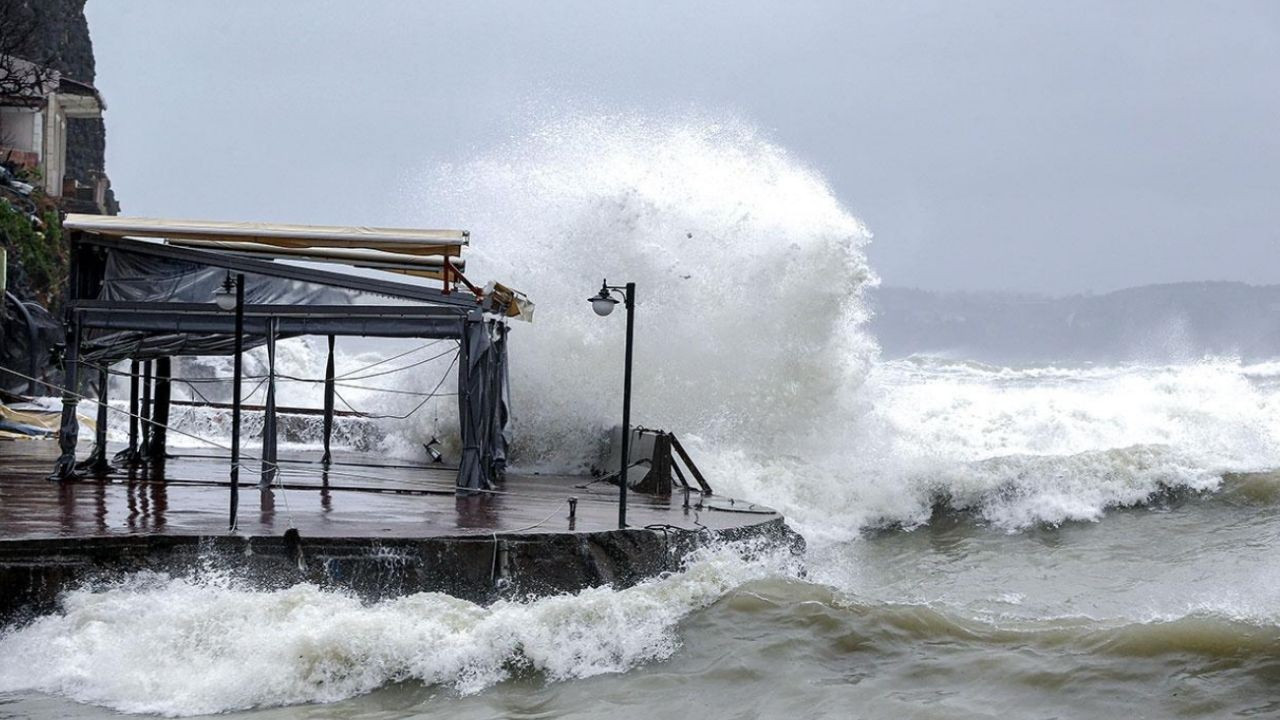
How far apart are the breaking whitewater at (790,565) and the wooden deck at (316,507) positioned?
84cm

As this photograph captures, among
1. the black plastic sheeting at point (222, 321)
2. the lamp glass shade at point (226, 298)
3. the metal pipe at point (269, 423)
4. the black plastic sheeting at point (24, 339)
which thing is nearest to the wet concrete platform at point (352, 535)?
the metal pipe at point (269, 423)

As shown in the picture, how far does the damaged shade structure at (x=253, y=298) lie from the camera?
1432 centimetres

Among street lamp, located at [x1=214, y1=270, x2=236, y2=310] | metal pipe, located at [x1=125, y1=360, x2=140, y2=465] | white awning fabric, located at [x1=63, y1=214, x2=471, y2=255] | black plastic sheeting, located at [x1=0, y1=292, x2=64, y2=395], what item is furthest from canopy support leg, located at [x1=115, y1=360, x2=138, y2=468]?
black plastic sheeting, located at [x1=0, y1=292, x2=64, y2=395]

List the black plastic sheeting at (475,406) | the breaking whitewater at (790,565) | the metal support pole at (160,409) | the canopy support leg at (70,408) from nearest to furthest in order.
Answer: the breaking whitewater at (790,565) < the canopy support leg at (70,408) < the black plastic sheeting at (475,406) < the metal support pole at (160,409)

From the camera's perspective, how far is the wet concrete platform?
33.3 feet

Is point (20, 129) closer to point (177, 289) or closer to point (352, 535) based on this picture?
point (177, 289)

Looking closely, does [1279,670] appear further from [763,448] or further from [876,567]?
[763,448]

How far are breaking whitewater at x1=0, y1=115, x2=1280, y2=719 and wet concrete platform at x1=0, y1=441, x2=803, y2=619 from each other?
275 mm

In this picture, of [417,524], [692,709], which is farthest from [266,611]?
[692,709]

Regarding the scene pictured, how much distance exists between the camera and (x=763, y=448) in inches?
891

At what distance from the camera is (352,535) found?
1095 cm

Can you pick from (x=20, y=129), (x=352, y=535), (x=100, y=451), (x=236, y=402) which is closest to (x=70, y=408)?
(x=100, y=451)

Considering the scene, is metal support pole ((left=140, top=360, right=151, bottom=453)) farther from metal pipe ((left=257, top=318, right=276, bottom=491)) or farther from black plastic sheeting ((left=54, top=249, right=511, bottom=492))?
metal pipe ((left=257, top=318, right=276, bottom=491))

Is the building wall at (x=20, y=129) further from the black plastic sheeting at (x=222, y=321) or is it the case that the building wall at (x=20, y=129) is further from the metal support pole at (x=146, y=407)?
the black plastic sheeting at (x=222, y=321)
